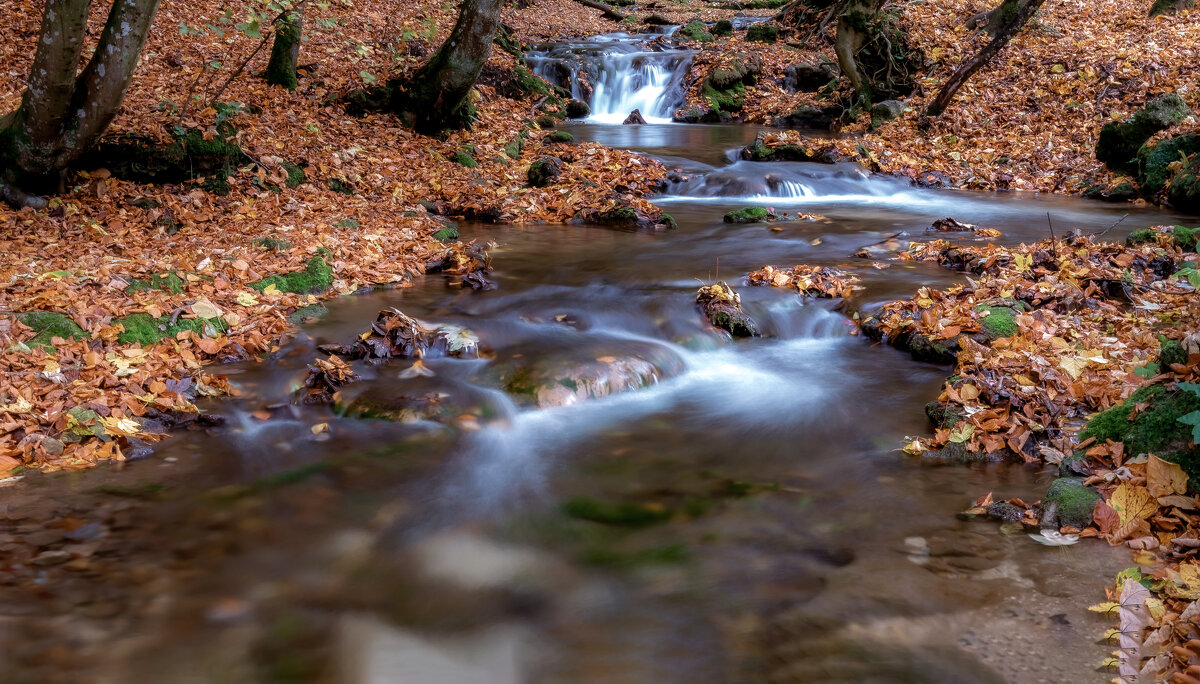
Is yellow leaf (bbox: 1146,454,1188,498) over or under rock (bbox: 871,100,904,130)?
under

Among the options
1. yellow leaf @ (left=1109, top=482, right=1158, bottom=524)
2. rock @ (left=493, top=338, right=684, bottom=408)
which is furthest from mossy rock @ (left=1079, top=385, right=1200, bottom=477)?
rock @ (left=493, top=338, right=684, bottom=408)

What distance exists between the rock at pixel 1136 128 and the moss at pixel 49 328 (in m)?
13.5

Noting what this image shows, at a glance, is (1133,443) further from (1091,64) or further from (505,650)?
(1091,64)

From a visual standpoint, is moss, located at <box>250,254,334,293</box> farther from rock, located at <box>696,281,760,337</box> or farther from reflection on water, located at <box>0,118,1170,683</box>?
rock, located at <box>696,281,760,337</box>

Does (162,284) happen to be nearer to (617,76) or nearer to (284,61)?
(284,61)

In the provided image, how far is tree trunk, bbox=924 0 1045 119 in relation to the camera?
1346 cm

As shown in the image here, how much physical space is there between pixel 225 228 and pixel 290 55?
4985 millimetres

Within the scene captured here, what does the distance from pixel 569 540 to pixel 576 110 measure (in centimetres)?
1596

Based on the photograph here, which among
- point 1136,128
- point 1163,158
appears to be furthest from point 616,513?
point 1136,128

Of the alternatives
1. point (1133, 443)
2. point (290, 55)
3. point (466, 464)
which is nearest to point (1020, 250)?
point (1133, 443)

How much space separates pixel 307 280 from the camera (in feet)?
23.5

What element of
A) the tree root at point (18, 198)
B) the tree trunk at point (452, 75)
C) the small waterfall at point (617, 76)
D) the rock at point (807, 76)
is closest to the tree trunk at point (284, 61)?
the tree trunk at point (452, 75)

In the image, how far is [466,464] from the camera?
15.8 ft

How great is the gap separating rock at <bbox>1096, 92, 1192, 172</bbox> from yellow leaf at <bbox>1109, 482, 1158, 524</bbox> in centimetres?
1045
